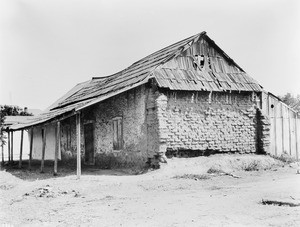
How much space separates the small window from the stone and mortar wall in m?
2.92

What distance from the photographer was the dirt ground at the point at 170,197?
7.09 m

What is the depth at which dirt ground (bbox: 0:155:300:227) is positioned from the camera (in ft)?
23.3

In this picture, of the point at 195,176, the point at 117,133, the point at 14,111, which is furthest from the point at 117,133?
the point at 14,111

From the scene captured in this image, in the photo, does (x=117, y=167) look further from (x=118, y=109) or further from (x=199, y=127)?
(x=199, y=127)

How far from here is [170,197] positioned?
940cm

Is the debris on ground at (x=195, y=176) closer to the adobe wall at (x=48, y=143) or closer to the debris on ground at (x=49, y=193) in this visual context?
the debris on ground at (x=49, y=193)

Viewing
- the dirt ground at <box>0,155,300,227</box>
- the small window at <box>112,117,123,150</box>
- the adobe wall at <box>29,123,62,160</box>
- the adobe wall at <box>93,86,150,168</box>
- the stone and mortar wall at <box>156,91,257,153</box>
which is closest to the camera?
the dirt ground at <box>0,155,300,227</box>

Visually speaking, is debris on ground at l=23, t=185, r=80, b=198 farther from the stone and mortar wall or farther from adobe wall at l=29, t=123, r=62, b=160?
adobe wall at l=29, t=123, r=62, b=160

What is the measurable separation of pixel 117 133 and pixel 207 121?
4122 millimetres

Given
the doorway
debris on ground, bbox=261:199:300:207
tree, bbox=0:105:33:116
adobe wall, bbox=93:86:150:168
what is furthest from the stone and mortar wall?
tree, bbox=0:105:33:116

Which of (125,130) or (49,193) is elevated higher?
(125,130)

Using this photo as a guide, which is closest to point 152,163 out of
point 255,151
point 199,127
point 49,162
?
point 199,127

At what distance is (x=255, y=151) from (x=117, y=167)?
6.03 m

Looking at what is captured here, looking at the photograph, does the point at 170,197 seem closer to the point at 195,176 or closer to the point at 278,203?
the point at 278,203
